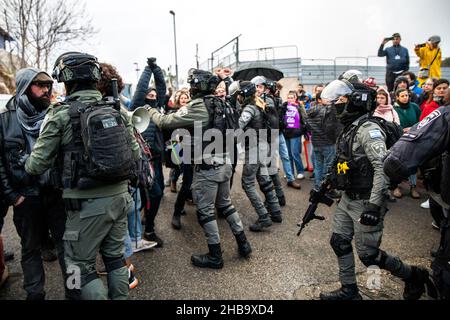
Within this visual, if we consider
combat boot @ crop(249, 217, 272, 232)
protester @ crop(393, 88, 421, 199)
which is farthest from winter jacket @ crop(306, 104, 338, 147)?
combat boot @ crop(249, 217, 272, 232)

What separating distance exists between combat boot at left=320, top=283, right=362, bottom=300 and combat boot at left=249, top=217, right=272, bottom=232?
167cm

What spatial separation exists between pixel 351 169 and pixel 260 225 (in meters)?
2.08

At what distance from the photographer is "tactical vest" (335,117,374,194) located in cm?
252

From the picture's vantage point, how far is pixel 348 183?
2.61m

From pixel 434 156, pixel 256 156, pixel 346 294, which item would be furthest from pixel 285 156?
pixel 434 156

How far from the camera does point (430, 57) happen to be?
26.5ft

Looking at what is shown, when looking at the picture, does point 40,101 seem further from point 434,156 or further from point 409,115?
point 409,115

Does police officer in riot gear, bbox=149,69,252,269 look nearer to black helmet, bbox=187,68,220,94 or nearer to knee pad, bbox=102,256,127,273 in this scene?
black helmet, bbox=187,68,220,94

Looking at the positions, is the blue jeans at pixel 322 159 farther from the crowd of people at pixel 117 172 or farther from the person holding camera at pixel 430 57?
the person holding camera at pixel 430 57

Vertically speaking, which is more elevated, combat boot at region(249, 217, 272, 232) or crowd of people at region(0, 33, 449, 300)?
crowd of people at region(0, 33, 449, 300)

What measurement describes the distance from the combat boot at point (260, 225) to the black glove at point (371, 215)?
2170mm

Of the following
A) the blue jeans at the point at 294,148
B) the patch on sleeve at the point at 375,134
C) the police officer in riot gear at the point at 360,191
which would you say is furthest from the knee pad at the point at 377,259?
the blue jeans at the point at 294,148

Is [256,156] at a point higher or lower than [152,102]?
lower
